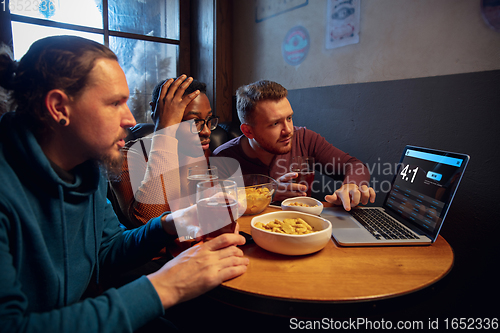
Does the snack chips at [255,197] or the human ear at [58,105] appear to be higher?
the human ear at [58,105]

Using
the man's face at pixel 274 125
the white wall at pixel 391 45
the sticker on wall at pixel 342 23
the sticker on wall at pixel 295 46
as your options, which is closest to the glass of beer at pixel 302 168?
the man's face at pixel 274 125

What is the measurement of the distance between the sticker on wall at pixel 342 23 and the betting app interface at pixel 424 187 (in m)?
1.31

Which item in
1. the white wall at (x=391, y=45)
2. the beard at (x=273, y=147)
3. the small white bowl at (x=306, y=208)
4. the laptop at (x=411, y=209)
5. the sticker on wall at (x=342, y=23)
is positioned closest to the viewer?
the laptop at (x=411, y=209)

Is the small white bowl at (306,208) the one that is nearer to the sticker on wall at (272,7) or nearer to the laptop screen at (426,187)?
the laptop screen at (426,187)

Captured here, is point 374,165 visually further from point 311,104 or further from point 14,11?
point 14,11

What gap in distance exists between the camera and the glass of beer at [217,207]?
2.71 ft

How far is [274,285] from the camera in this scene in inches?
27.2

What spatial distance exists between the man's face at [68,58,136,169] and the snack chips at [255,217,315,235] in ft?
1.70

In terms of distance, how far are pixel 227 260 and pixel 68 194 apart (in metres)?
0.47

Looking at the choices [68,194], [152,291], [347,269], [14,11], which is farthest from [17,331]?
[14,11]

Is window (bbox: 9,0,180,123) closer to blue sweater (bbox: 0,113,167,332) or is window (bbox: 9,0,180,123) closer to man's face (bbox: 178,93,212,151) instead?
man's face (bbox: 178,93,212,151)

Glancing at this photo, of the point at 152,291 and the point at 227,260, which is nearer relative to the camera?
the point at 152,291

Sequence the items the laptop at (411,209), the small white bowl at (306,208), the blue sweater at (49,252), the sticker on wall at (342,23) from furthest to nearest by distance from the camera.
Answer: the sticker on wall at (342,23), the small white bowl at (306,208), the laptop at (411,209), the blue sweater at (49,252)

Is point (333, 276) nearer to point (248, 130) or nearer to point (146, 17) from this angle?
point (248, 130)
